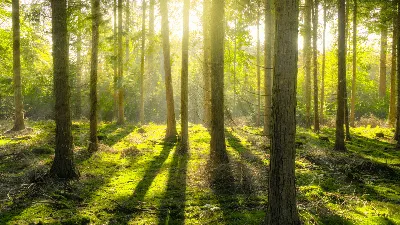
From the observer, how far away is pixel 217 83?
10.4 meters

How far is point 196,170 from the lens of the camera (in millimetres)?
10516

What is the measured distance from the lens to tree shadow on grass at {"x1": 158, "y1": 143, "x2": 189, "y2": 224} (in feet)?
21.9

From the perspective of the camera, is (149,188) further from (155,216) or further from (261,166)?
(261,166)

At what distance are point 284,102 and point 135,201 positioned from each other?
4374mm

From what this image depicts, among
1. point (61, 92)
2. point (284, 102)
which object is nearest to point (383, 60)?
point (284, 102)

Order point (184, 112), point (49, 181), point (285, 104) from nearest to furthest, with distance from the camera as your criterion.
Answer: point (285, 104), point (49, 181), point (184, 112)

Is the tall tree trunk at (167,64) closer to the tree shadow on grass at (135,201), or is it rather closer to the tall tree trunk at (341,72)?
the tree shadow on grass at (135,201)

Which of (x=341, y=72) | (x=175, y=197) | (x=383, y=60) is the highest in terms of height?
(x=383, y=60)

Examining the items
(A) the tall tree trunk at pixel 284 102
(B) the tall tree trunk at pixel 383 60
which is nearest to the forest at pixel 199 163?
(A) the tall tree trunk at pixel 284 102

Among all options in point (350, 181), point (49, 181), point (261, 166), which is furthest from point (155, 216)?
point (350, 181)

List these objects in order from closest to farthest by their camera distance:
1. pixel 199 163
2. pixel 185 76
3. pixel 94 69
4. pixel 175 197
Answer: pixel 175 197
pixel 199 163
pixel 94 69
pixel 185 76

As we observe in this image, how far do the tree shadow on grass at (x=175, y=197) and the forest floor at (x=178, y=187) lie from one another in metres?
0.02

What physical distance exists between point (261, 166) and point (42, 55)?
19.6 m

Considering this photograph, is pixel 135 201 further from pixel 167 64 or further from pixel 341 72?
pixel 341 72
